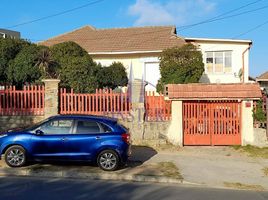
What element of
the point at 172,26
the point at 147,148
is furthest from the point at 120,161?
the point at 172,26

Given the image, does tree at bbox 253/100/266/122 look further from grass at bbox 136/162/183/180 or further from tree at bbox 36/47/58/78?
tree at bbox 36/47/58/78

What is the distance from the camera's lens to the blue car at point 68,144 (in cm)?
1158

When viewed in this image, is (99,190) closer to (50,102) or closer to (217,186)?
(217,186)

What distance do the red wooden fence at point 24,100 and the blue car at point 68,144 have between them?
182 inches

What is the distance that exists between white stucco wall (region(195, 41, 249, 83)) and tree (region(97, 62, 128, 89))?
5688mm

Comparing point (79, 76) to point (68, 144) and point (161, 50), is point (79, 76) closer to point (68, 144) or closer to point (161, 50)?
point (68, 144)

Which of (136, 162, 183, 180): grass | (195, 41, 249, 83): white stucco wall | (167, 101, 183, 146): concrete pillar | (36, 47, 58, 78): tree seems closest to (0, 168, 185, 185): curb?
(136, 162, 183, 180): grass

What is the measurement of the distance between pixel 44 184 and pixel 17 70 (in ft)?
33.1

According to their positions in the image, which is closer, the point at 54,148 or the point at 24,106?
the point at 54,148

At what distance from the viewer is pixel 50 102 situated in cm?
1612

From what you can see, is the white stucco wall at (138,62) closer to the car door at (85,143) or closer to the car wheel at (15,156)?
the car door at (85,143)

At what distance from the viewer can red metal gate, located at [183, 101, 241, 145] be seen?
634 inches

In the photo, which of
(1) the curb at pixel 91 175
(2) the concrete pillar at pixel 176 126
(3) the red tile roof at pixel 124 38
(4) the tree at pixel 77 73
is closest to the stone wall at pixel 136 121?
(2) the concrete pillar at pixel 176 126

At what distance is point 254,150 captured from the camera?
50.8 feet
